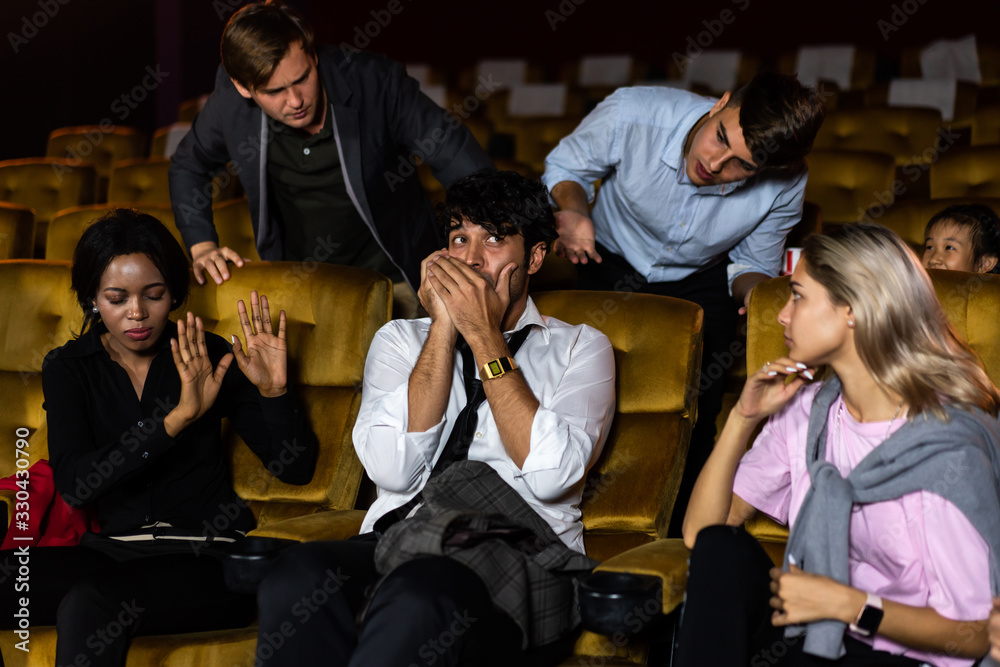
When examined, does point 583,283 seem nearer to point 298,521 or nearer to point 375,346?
point 375,346

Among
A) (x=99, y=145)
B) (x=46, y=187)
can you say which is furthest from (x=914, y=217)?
(x=99, y=145)

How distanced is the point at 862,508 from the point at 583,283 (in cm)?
120

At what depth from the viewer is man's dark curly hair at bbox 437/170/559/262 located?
72.1 inches

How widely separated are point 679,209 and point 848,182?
5.44 feet

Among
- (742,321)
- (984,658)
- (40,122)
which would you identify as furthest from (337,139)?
(40,122)

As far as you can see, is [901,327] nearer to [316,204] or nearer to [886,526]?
[886,526]

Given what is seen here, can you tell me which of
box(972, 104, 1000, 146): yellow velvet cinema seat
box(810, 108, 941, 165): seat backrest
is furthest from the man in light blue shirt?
box(972, 104, 1000, 146): yellow velvet cinema seat

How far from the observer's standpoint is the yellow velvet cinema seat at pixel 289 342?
6.68 ft

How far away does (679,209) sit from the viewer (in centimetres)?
222

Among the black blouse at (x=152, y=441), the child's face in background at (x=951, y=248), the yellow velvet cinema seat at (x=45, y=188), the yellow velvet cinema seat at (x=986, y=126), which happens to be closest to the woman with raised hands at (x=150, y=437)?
the black blouse at (x=152, y=441)

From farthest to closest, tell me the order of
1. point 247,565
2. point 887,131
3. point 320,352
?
point 887,131 < point 320,352 < point 247,565

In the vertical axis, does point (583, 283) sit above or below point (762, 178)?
below

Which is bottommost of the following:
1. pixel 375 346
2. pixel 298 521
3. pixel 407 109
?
pixel 298 521

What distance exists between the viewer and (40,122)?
5.93m
